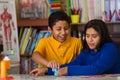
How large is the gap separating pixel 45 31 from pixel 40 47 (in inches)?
22.2

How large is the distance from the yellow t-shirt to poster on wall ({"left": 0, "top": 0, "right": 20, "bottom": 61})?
0.56 metres

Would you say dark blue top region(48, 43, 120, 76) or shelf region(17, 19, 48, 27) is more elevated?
shelf region(17, 19, 48, 27)

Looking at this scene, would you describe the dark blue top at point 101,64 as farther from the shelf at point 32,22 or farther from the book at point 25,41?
the book at point 25,41

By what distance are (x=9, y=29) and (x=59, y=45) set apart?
26.5 inches

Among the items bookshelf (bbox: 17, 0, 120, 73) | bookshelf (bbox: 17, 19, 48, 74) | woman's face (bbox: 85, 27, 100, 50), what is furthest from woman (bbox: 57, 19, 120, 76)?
bookshelf (bbox: 17, 19, 48, 74)

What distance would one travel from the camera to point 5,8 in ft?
7.93

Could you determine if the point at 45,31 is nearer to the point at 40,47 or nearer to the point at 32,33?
the point at 32,33

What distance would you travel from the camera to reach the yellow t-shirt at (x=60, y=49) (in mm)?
1902

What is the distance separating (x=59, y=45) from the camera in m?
Answer: 1.93

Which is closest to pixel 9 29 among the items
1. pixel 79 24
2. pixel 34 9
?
pixel 34 9

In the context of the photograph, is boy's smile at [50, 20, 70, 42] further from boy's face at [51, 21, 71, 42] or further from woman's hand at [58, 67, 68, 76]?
woman's hand at [58, 67, 68, 76]

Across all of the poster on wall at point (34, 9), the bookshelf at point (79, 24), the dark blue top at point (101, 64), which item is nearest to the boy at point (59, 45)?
the dark blue top at point (101, 64)

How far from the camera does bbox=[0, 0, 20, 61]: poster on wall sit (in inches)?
94.4

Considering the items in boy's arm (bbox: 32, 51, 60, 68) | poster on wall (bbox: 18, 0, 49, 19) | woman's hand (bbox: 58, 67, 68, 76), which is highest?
poster on wall (bbox: 18, 0, 49, 19)
